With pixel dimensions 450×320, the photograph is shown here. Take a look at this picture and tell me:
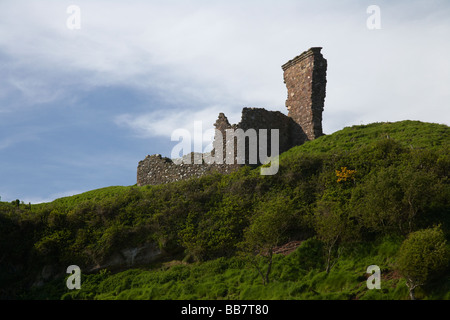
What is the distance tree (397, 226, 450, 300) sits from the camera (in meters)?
13.9

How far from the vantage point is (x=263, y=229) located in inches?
691

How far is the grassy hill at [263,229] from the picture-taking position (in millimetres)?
16812

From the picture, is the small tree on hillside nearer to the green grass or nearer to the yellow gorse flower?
the green grass

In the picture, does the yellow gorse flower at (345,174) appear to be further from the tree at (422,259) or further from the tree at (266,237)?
the tree at (422,259)

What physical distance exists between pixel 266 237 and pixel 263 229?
0.34 metres

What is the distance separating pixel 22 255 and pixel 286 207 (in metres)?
13.6

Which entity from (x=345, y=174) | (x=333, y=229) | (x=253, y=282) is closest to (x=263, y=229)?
(x=253, y=282)

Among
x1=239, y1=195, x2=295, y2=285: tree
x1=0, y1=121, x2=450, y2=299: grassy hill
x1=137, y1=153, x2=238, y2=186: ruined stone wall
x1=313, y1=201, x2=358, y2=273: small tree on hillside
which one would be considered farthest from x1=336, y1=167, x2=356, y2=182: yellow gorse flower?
x1=137, y1=153, x2=238, y2=186: ruined stone wall

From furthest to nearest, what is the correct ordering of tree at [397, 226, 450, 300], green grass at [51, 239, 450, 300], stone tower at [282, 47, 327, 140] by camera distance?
stone tower at [282, 47, 327, 140], green grass at [51, 239, 450, 300], tree at [397, 226, 450, 300]

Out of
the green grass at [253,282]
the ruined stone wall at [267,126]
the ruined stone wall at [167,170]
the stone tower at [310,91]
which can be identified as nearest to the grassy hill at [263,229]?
the green grass at [253,282]

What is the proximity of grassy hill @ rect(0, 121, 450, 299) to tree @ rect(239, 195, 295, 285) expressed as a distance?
0.05 metres

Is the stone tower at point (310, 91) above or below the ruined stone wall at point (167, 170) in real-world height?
above
